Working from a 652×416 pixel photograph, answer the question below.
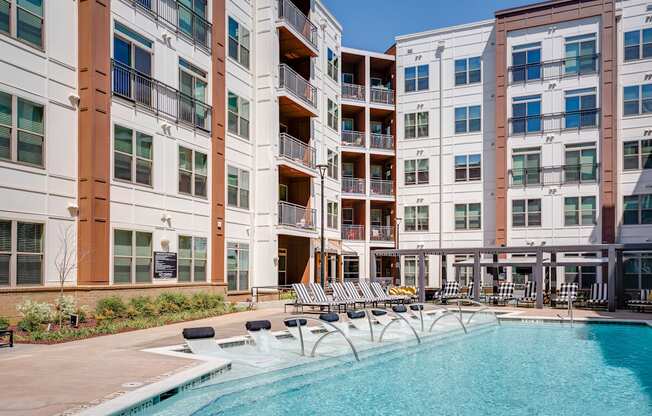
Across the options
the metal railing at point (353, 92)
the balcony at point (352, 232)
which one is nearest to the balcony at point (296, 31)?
the metal railing at point (353, 92)

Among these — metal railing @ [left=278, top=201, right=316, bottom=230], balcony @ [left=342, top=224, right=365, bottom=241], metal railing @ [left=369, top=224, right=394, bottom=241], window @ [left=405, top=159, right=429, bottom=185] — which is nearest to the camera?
metal railing @ [left=278, top=201, right=316, bottom=230]

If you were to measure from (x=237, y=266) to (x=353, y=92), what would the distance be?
1811 cm

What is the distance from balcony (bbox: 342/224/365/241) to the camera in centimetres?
3816

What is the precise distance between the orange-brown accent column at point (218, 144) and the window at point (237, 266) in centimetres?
80

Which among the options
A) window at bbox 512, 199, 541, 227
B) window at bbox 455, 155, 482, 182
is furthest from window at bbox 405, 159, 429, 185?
window at bbox 512, 199, 541, 227

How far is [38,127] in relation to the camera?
15734 millimetres

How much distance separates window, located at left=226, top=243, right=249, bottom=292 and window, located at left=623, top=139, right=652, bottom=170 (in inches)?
857

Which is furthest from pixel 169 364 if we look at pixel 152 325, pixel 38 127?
pixel 38 127

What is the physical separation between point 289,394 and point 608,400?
5083 millimetres

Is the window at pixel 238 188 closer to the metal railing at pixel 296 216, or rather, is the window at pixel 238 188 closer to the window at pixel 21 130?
the metal railing at pixel 296 216

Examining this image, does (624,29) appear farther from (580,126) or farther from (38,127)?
(38,127)

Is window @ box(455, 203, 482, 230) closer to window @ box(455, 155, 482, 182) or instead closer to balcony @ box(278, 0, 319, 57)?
window @ box(455, 155, 482, 182)

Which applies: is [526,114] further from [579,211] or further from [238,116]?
[238,116]

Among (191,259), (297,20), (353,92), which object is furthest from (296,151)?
(353,92)
